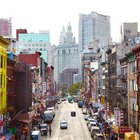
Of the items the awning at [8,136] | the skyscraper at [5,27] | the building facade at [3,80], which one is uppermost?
the skyscraper at [5,27]

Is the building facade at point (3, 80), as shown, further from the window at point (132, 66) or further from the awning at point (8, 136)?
the window at point (132, 66)

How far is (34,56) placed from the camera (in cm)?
12731

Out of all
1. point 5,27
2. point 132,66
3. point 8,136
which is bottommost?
point 8,136

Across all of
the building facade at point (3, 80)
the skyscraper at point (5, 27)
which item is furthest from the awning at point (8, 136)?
the skyscraper at point (5, 27)

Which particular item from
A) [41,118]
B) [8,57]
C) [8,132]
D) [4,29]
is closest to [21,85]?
[8,57]

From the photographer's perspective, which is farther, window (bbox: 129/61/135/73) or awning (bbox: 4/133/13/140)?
window (bbox: 129/61/135/73)

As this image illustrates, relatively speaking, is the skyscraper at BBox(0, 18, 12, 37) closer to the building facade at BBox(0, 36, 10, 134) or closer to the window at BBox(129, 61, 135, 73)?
the building facade at BBox(0, 36, 10, 134)

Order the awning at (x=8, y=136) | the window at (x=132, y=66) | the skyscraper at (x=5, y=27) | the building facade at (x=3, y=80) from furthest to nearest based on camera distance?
1. the skyscraper at (x=5, y=27)
2. the window at (x=132, y=66)
3. the building facade at (x=3, y=80)
4. the awning at (x=8, y=136)

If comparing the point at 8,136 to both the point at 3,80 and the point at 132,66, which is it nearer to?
the point at 3,80

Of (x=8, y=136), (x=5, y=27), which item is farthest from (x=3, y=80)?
(x=5, y=27)

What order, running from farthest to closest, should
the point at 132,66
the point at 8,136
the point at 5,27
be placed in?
the point at 5,27 < the point at 132,66 < the point at 8,136

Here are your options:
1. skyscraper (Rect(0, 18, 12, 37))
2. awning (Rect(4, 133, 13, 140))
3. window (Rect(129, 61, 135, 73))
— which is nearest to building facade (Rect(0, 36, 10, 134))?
awning (Rect(4, 133, 13, 140))

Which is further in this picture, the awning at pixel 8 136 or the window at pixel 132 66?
the window at pixel 132 66

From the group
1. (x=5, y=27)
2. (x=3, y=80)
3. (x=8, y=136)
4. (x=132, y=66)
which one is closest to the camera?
(x=8, y=136)
